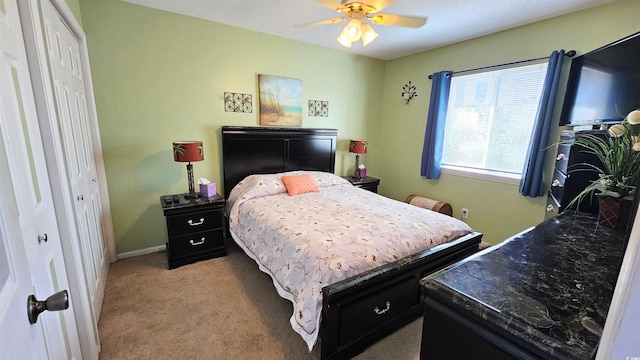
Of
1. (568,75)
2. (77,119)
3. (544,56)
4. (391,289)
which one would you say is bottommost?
(391,289)

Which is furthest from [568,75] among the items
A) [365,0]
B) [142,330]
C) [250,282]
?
[142,330]

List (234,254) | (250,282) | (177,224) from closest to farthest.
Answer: (250,282) < (177,224) < (234,254)

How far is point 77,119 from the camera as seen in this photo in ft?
6.33

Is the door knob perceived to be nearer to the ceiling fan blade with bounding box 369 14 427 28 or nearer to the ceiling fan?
the ceiling fan

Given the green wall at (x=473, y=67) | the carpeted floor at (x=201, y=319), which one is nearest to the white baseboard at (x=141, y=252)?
the carpeted floor at (x=201, y=319)

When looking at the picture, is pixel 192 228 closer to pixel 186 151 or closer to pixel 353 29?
pixel 186 151

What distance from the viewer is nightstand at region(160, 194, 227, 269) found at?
2.59 metres

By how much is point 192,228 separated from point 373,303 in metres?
1.95

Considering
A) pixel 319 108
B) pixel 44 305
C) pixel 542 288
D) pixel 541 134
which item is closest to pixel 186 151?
pixel 319 108

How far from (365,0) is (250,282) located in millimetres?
2506

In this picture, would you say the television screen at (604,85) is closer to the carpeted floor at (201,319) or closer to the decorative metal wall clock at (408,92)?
the decorative metal wall clock at (408,92)

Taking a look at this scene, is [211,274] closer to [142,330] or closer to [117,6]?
[142,330]

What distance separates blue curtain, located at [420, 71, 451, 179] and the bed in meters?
1.15

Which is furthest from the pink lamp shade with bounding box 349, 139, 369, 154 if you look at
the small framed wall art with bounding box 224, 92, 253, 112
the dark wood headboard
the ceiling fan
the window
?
the ceiling fan
